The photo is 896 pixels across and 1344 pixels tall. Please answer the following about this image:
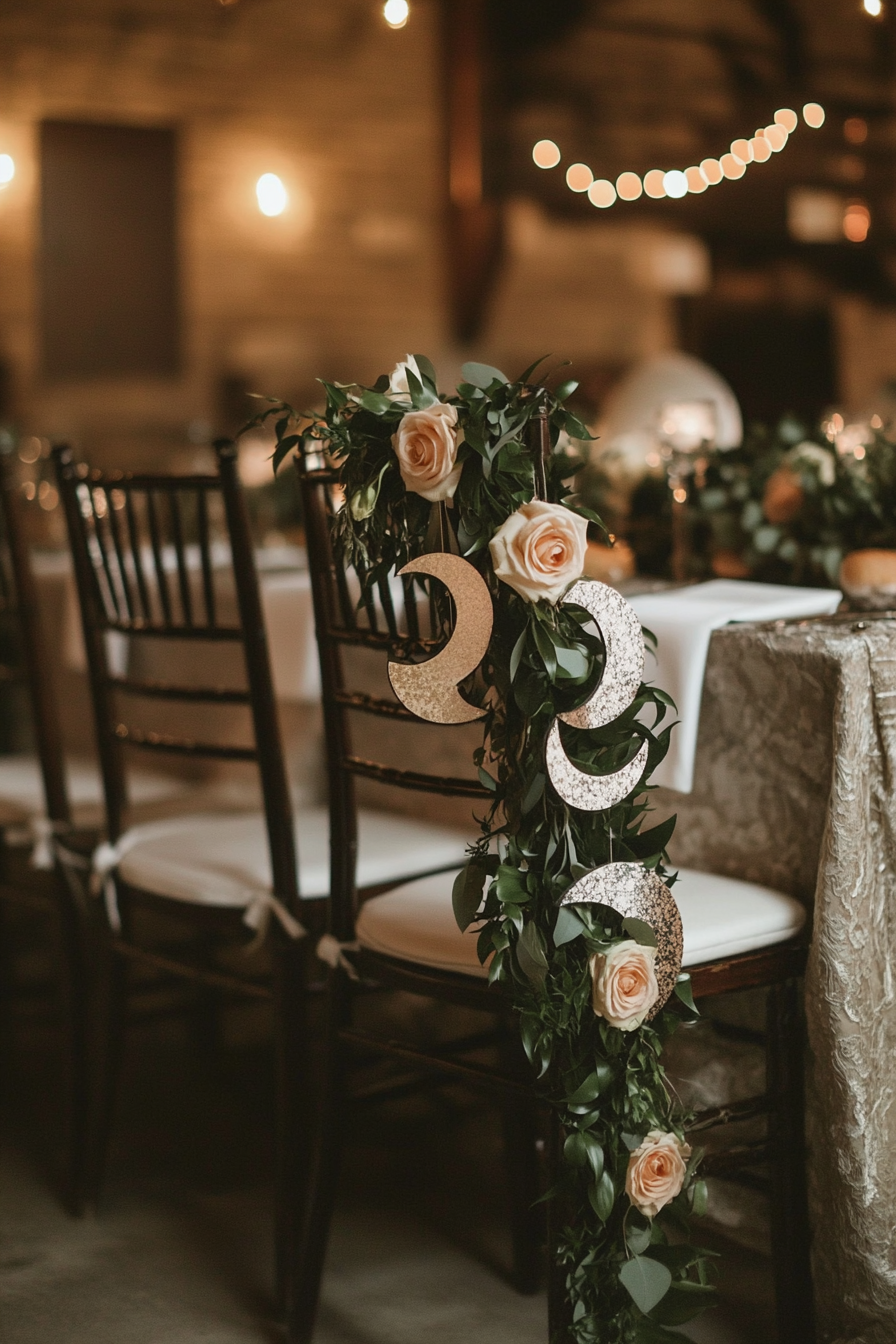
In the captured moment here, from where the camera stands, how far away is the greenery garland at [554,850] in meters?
1.46

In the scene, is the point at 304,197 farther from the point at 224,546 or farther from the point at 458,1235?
the point at 458,1235

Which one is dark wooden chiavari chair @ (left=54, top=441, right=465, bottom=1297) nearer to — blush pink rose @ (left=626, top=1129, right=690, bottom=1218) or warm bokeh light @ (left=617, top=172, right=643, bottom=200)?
blush pink rose @ (left=626, top=1129, right=690, bottom=1218)

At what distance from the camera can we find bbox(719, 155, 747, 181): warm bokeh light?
21.6 feet

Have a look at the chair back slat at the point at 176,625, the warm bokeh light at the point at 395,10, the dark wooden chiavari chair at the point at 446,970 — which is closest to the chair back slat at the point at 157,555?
the chair back slat at the point at 176,625

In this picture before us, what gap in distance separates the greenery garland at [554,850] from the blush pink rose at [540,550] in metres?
0.03

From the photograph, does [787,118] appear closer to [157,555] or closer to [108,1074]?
[157,555]

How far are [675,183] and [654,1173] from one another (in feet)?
18.8

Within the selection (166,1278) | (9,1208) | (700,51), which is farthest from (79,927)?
(700,51)

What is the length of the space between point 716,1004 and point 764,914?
12.5 inches

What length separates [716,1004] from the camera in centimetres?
196

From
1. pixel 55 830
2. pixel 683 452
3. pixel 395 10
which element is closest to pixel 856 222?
pixel 395 10

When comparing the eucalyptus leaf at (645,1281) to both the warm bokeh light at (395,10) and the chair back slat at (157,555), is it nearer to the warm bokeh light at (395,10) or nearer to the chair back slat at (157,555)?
the chair back slat at (157,555)

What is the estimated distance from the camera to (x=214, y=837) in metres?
2.16

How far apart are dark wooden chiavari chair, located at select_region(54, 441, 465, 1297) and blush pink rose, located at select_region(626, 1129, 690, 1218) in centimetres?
61
